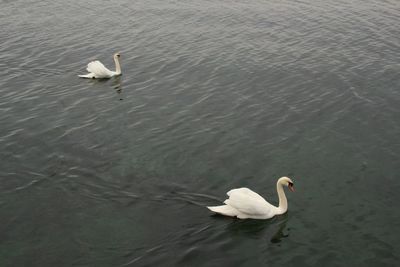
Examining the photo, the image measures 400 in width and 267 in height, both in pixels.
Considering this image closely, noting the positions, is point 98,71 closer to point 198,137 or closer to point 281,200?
point 198,137

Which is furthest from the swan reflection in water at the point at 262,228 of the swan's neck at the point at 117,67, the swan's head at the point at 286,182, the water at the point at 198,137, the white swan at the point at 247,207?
the swan's neck at the point at 117,67

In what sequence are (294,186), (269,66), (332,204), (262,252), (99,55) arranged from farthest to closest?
1. (99,55)
2. (269,66)
3. (294,186)
4. (332,204)
5. (262,252)

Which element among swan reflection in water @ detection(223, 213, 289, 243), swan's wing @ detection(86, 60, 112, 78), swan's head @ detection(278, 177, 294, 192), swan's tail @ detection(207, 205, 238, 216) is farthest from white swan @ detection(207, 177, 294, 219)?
swan's wing @ detection(86, 60, 112, 78)

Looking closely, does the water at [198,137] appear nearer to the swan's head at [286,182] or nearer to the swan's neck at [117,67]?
the swan's neck at [117,67]

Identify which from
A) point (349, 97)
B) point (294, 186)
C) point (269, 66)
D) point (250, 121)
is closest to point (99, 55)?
point (269, 66)

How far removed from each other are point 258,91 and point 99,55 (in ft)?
37.0

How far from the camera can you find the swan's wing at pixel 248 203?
52.0 ft

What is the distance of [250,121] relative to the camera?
909 inches

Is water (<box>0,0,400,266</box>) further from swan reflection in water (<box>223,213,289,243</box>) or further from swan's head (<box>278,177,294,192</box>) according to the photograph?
swan's head (<box>278,177,294,192</box>)

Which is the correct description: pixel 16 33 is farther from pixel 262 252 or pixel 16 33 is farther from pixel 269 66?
pixel 262 252

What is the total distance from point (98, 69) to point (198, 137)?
9.09 metres

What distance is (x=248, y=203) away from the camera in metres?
15.8

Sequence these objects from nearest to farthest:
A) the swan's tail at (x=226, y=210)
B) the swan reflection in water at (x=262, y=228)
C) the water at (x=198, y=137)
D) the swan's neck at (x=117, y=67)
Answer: the water at (x=198, y=137) < the swan reflection in water at (x=262, y=228) < the swan's tail at (x=226, y=210) < the swan's neck at (x=117, y=67)

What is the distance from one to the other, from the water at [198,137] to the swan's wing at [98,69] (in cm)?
59
